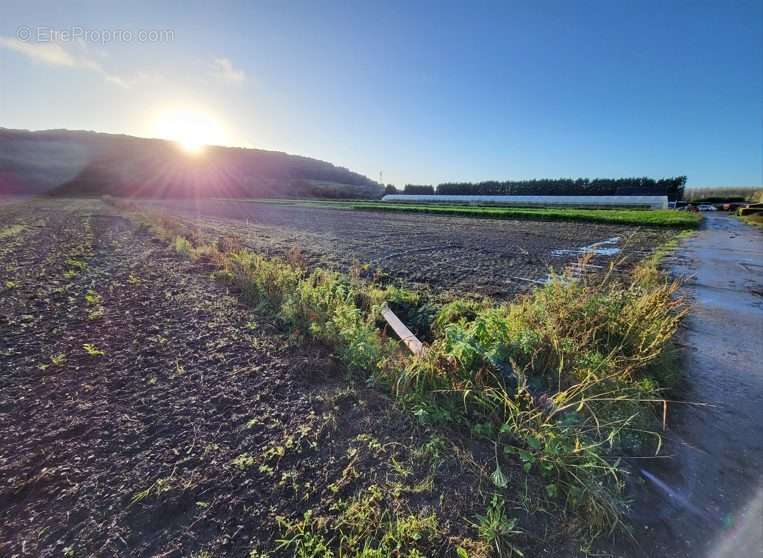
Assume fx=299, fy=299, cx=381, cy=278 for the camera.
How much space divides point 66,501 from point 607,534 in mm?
3013

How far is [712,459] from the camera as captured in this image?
209 centimetres

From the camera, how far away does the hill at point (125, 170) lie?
164ft

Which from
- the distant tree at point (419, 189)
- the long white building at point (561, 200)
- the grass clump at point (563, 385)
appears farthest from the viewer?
the distant tree at point (419, 189)

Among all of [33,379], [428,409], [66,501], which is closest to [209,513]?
[66,501]

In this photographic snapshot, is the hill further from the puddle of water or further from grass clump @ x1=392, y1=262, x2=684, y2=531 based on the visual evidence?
grass clump @ x1=392, y1=262, x2=684, y2=531

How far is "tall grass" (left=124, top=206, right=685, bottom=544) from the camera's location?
1.94 meters

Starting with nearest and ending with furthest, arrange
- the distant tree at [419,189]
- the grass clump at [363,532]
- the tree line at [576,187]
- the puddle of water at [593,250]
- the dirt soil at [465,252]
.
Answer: the grass clump at [363,532], the dirt soil at [465,252], the puddle of water at [593,250], the tree line at [576,187], the distant tree at [419,189]

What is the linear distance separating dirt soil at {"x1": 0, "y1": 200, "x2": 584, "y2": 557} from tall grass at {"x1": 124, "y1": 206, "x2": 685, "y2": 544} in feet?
0.64

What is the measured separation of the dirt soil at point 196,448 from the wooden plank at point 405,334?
663 millimetres

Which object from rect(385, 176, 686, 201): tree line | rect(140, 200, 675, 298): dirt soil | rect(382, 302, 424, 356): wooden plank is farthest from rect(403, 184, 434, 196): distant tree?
rect(382, 302, 424, 356): wooden plank

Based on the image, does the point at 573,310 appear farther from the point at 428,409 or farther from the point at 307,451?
the point at 307,451

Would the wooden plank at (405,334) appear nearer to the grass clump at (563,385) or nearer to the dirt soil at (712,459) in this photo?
the grass clump at (563,385)

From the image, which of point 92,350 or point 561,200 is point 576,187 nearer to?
point 561,200

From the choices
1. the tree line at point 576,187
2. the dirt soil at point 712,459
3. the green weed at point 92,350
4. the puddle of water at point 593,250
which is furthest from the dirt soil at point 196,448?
the tree line at point 576,187
